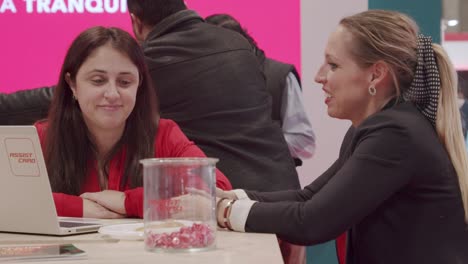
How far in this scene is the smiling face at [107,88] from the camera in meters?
2.48

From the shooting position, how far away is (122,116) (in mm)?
2502

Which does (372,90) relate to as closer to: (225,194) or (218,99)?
(225,194)

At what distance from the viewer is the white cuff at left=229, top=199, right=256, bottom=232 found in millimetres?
1818

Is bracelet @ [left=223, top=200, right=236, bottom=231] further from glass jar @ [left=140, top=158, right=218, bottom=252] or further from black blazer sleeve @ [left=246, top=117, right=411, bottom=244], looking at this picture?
glass jar @ [left=140, top=158, right=218, bottom=252]

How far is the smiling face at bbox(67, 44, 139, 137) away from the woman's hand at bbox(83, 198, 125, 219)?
1.30ft

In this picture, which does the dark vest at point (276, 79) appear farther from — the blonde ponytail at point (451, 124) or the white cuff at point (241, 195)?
the blonde ponytail at point (451, 124)

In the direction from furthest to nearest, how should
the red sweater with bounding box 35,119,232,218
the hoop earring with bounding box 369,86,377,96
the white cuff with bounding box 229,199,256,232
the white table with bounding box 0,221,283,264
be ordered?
the red sweater with bounding box 35,119,232,218, the hoop earring with bounding box 369,86,377,96, the white cuff with bounding box 229,199,256,232, the white table with bounding box 0,221,283,264

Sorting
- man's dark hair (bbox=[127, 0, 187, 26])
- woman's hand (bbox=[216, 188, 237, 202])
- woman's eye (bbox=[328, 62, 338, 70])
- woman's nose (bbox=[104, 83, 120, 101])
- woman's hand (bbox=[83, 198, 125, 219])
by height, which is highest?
man's dark hair (bbox=[127, 0, 187, 26])

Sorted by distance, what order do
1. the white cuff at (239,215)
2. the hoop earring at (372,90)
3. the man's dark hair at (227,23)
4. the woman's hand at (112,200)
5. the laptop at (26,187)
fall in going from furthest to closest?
the man's dark hair at (227,23) → the woman's hand at (112,200) → the hoop earring at (372,90) → the white cuff at (239,215) → the laptop at (26,187)

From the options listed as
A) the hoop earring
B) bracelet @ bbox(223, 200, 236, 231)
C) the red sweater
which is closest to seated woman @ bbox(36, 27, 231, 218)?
the red sweater

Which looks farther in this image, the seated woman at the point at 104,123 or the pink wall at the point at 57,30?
the pink wall at the point at 57,30

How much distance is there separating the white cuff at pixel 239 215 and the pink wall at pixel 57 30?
2354 mm

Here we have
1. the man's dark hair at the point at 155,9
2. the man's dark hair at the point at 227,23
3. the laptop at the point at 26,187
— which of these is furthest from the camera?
the man's dark hair at the point at 227,23

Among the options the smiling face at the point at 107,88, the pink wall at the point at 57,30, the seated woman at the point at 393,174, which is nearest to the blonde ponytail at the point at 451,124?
the seated woman at the point at 393,174
